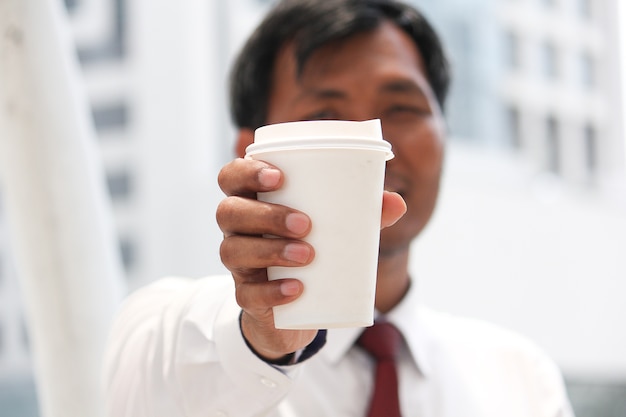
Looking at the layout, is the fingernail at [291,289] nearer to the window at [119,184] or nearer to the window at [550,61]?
the window at [119,184]

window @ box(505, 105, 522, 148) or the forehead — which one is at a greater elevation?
the forehead

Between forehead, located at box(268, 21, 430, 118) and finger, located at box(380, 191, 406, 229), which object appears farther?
forehead, located at box(268, 21, 430, 118)

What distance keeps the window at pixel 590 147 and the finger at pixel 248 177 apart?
17.9 metres

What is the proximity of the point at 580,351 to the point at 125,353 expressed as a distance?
8.24 metres

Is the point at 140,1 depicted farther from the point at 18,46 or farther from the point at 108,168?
the point at 18,46

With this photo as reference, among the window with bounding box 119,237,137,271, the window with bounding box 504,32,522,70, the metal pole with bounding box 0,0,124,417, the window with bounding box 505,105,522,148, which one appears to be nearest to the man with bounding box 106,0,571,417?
the metal pole with bounding box 0,0,124,417

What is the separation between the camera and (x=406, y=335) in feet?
3.88

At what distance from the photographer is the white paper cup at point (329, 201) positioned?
600mm

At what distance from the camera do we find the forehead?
1.16 metres

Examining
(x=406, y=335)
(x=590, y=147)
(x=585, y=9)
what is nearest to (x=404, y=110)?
(x=406, y=335)

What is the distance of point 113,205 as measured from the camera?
1255 centimetres

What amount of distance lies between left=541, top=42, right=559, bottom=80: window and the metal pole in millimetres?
17075

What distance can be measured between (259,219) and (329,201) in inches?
2.4

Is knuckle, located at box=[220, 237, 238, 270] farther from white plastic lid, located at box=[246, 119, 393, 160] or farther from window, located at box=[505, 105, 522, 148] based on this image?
window, located at box=[505, 105, 522, 148]
